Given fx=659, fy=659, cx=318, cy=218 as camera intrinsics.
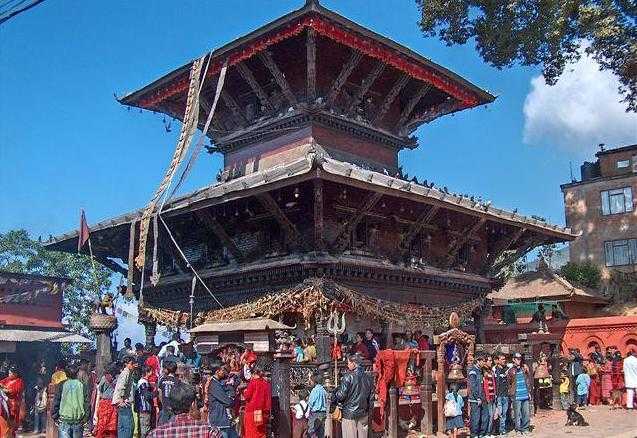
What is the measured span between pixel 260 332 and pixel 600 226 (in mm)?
33280

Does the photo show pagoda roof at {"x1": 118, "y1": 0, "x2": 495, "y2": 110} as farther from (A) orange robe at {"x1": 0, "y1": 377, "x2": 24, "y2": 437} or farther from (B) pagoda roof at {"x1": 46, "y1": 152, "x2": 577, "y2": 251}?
(A) orange robe at {"x1": 0, "y1": 377, "x2": 24, "y2": 437}

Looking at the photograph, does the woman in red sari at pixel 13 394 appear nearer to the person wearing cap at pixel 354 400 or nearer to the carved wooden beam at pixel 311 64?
the person wearing cap at pixel 354 400

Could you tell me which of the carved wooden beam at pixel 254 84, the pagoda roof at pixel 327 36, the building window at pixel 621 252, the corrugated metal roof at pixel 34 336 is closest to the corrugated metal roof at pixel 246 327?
the carved wooden beam at pixel 254 84

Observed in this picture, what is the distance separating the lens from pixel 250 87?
752 inches

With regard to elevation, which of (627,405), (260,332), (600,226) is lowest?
(627,405)

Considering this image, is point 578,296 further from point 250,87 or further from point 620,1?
point 250,87

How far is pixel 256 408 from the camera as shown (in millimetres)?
10641

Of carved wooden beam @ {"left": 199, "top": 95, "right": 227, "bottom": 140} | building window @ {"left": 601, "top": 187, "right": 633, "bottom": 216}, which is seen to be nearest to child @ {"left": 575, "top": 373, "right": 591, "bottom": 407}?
carved wooden beam @ {"left": 199, "top": 95, "right": 227, "bottom": 140}

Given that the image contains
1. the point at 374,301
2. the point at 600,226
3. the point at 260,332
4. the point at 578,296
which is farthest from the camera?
the point at 600,226

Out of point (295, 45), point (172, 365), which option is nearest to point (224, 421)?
point (172, 365)

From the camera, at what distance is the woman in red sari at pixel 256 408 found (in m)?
10.6

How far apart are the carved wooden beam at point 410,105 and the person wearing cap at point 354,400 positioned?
1128cm

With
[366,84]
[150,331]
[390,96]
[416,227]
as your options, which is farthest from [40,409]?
[390,96]

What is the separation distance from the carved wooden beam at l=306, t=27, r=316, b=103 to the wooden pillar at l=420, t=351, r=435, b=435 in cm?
736
